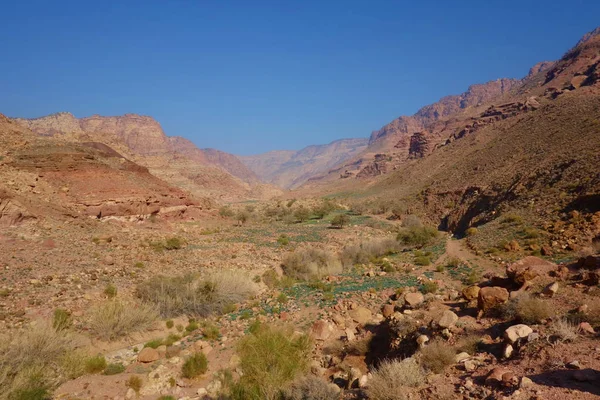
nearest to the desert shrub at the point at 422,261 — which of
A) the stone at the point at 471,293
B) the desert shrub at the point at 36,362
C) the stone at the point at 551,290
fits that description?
the stone at the point at 471,293

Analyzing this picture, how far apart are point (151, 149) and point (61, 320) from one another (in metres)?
138

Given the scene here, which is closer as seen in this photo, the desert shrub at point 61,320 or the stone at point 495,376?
the stone at point 495,376

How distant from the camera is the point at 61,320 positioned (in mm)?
9156

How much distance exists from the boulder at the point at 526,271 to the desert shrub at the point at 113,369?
9.76 meters

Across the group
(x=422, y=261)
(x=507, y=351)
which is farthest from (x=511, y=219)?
(x=507, y=351)

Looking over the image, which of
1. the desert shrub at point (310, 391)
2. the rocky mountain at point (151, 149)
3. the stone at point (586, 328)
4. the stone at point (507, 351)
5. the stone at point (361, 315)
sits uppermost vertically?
the rocky mountain at point (151, 149)

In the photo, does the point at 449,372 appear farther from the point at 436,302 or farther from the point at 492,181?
the point at 492,181

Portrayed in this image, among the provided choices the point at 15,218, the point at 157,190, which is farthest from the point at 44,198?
the point at 157,190

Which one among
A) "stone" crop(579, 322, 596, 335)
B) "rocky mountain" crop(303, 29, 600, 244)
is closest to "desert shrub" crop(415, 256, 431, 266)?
"rocky mountain" crop(303, 29, 600, 244)

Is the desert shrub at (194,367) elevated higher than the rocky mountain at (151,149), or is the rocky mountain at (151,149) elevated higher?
the rocky mountain at (151,149)

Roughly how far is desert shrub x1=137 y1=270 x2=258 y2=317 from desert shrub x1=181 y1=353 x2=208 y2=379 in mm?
3617

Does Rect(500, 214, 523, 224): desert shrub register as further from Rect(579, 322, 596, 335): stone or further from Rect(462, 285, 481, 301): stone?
Rect(579, 322, 596, 335): stone

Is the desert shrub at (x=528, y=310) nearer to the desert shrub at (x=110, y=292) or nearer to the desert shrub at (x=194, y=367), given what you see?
the desert shrub at (x=194, y=367)

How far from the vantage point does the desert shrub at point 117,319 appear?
9.45 metres
